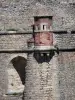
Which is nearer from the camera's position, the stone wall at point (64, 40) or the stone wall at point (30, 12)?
the stone wall at point (64, 40)

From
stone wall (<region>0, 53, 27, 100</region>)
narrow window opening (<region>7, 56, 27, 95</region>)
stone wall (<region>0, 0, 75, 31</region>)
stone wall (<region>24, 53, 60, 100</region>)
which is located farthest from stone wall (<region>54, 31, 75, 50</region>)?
narrow window opening (<region>7, 56, 27, 95</region>)

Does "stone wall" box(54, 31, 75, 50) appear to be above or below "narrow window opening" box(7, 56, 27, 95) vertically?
above

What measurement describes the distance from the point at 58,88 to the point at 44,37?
177 centimetres

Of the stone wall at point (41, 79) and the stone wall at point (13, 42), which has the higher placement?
the stone wall at point (13, 42)

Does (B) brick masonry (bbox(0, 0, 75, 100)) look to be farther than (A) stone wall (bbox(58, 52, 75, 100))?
Yes

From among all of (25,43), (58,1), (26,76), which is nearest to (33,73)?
(26,76)

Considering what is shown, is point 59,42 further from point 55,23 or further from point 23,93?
point 23,93

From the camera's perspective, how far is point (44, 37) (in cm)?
1930

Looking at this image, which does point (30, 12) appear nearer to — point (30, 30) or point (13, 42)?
point (30, 30)

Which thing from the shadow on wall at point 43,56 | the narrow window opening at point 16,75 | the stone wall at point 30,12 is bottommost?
the narrow window opening at point 16,75

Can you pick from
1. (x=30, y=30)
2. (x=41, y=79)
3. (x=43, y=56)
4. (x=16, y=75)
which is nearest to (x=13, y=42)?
(x=30, y=30)

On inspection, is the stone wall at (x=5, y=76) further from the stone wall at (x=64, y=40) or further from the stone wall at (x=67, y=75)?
the stone wall at (x=67, y=75)

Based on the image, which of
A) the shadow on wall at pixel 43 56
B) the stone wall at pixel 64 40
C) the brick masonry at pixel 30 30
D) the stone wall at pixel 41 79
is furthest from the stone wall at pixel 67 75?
the shadow on wall at pixel 43 56

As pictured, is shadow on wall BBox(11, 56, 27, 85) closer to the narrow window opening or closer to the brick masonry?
the narrow window opening
